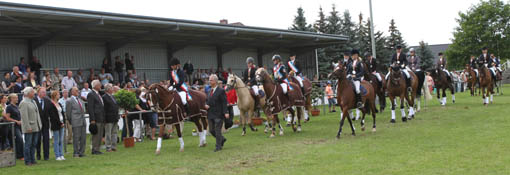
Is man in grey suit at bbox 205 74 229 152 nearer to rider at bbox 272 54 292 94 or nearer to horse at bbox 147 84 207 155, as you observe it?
horse at bbox 147 84 207 155

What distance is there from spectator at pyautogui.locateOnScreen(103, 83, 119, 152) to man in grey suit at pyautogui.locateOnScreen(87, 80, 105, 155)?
0.34 m

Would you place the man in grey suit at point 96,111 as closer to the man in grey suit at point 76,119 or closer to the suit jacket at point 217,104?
the man in grey suit at point 76,119

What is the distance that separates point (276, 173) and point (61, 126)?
5.90 meters

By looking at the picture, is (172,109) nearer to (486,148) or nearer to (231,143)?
(231,143)

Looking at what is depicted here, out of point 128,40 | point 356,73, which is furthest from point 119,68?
point 356,73

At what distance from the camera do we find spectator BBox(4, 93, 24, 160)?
11469 millimetres

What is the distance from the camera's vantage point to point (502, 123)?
563 inches

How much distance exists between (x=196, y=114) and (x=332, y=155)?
4523 millimetres

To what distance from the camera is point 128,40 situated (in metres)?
26.0

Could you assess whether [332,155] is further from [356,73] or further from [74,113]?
[74,113]

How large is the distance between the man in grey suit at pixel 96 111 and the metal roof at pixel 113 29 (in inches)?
280

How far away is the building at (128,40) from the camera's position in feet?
66.7

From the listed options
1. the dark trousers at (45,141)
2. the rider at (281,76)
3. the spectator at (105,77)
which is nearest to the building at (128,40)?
the spectator at (105,77)

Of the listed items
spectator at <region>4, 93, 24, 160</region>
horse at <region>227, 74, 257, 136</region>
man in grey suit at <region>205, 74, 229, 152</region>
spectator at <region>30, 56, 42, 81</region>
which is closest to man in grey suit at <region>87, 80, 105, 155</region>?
spectator at <region>4, 93, 24, 160</region>
